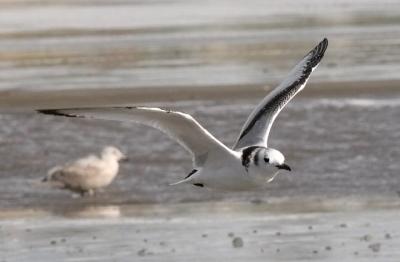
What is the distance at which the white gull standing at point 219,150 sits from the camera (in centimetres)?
921

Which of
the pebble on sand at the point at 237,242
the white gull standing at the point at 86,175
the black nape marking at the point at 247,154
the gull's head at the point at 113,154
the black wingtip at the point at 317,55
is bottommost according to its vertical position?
the pebble on sand at the point at 237,242

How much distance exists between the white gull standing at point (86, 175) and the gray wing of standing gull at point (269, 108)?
3669mm

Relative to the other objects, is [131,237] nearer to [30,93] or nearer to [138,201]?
[138,201]

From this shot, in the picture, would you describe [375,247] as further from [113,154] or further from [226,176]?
[113,154]

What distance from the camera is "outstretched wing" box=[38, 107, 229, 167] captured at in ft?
28.8

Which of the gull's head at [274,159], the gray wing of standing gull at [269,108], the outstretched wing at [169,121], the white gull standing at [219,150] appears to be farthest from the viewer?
the gray wing of standing gull at [269,108]

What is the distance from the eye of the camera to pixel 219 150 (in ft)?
32.2

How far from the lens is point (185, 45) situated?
90.6 ft

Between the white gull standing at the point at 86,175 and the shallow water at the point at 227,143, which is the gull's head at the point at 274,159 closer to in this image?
the shallow water at the point at 227,143

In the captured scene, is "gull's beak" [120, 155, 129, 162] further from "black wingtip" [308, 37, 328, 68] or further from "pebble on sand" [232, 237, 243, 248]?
"black wingtip" [308, 37, 328, 68]

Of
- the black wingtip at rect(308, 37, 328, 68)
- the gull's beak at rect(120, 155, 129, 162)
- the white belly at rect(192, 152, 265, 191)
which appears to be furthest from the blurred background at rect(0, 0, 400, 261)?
the black wingtip at rect(308, 37, 328, 68)

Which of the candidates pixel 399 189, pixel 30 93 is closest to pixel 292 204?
pixel 399 189

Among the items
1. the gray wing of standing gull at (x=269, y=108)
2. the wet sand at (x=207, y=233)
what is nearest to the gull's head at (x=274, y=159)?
the gray wing of standing gull at (x=269, y=108)

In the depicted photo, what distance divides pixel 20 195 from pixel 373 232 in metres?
4.26
